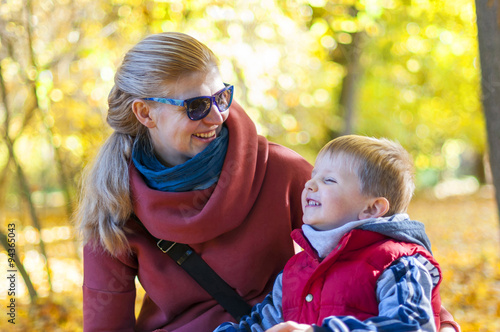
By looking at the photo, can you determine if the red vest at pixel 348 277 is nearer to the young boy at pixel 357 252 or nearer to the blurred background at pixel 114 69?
the young boy at pixel 357 252

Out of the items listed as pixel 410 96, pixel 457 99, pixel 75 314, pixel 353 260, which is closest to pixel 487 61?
pixel 353 260

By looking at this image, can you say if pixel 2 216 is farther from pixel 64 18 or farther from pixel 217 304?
pixel 217 304

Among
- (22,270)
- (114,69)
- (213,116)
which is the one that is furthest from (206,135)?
(22,270)

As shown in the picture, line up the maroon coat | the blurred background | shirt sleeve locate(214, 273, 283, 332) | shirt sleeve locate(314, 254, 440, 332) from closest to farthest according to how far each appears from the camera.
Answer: shirt sleeve locate(314, 254, 440, 332), shirt sleeve locate(214, 273, 283, 332), the maroon coat, the blurred background

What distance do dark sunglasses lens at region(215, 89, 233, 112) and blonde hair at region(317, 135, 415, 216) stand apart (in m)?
0.54

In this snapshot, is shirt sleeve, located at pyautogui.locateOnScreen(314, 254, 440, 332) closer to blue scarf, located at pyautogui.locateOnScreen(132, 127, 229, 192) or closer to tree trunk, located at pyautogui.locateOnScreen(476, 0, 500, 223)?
blue scarf, located at pyautogui.locateOnScreen(132, 127, 229, 192)

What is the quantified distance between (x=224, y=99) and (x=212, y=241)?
0.62 metres

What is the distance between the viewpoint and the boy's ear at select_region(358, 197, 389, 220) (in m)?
1.94

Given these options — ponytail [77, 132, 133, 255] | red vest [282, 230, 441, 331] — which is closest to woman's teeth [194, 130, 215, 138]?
ponytail [77, 132, 133, 255]

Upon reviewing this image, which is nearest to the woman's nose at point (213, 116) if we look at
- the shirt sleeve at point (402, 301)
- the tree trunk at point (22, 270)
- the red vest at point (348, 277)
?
the red vest at point (348, 277)

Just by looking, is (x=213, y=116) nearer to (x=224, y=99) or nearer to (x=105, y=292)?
(x=224, y=99)

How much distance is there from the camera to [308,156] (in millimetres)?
13672

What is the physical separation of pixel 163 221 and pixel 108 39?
16.6ft

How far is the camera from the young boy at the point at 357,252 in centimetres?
171
